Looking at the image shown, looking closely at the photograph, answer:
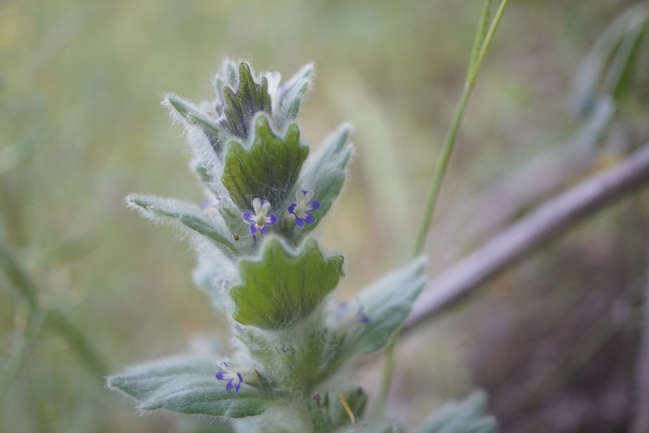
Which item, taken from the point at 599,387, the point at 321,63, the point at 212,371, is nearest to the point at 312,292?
the point at 212,371

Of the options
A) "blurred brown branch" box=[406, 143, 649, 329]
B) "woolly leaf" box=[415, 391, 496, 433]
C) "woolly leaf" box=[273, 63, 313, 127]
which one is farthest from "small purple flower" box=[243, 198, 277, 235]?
"blurred brown branch" box=[406, 143, 649, 329]

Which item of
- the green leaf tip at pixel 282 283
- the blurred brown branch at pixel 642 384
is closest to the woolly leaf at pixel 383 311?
the green leaf tip at pixel 282 283

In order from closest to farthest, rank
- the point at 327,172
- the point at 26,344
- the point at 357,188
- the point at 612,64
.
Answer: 1. the point at 327,172
2. the point at 26,344
3. the point at 612,64
4. the point at 357,188

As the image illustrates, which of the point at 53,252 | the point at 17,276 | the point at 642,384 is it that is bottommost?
the point at 642,384

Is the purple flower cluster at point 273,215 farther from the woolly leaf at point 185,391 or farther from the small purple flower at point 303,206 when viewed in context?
the woolly leaf at point 185,391

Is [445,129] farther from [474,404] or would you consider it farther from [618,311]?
[474,404]

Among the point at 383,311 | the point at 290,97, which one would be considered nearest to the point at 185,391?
the point at 383,311

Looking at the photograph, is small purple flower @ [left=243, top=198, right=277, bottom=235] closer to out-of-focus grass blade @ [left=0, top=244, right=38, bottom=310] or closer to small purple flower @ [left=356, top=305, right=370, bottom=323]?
small purple flower @ [left=356, top=305, right=370, bottom=323]

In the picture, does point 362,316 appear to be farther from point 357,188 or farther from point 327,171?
point 357,188
